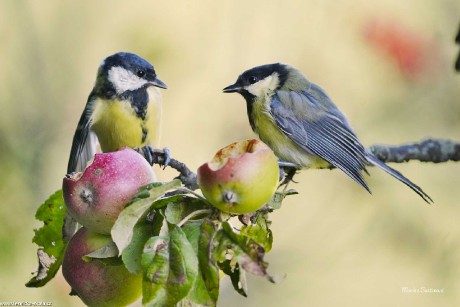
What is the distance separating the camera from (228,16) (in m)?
1.92

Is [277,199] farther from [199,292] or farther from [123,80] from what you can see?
[123,80]

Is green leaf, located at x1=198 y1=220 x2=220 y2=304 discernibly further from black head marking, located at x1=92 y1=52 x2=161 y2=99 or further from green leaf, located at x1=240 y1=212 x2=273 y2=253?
black head marking, located at x1=92 y1=52 x2=161 y2=99

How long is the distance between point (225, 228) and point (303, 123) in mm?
687

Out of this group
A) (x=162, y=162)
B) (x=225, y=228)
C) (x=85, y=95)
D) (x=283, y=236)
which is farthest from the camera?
(x=85, y=95)

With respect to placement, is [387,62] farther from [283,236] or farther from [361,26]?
[283,236]

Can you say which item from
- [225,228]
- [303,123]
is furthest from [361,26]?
[225,228]

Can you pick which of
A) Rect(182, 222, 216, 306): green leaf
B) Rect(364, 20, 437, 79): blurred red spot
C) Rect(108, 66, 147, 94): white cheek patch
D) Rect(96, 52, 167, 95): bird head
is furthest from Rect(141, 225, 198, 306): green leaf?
Rect(364, 20, 437, 79): blurred red spot

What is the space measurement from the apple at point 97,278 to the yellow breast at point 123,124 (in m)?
0.58

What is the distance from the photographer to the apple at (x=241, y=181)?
2.10 feet

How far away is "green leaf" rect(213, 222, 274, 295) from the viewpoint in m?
A: 0.60

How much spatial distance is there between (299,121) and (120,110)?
327 mm

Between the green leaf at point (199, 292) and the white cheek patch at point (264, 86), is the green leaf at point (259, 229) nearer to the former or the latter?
the green leaf at point (199, 292)

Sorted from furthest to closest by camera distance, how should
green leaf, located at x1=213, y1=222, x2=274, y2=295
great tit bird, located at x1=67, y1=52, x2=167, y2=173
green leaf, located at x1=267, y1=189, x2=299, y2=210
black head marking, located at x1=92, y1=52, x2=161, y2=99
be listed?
1. great tit bird, located at x1=67, y1=52, x2=167, y2=173
2. black head marking, located at x1=92, y1=52, x2=161, y2=99
3. green leaf, located at x1=267, y1=189, x2=299, y2=210
4. green leaf, located at x1=213, y1=222, x2=274, y2=295

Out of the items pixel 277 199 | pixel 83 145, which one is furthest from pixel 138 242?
pixel 83 145
